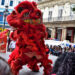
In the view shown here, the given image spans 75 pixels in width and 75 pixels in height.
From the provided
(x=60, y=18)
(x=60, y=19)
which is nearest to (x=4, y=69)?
(x=60, y=19)

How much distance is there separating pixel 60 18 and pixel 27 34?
709 inches

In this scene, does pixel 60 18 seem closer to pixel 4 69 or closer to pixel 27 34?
pixel 27 34

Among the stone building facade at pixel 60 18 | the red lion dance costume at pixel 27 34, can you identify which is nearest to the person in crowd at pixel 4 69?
the red lion dance costume at pixel 27 34

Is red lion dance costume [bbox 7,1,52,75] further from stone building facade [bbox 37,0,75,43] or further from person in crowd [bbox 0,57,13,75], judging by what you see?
stone building facade [bbox 37,0,75,43]

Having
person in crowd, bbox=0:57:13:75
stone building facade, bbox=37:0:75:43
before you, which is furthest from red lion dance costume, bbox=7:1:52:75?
stone building facade, bbox=37:0:75:43

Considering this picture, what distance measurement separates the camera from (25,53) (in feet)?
13.4

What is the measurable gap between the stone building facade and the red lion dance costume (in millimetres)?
15737

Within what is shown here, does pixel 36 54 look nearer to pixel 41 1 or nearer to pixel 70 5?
pixel 70 5

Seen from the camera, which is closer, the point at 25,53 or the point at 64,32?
the point at 25,53

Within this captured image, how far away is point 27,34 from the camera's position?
13.4 feet

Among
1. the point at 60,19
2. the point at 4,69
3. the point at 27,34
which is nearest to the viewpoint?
the point at 4,69

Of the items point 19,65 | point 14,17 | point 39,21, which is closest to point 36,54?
point 19,65

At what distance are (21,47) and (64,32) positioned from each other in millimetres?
16929

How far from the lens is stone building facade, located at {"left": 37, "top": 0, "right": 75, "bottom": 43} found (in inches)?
795
